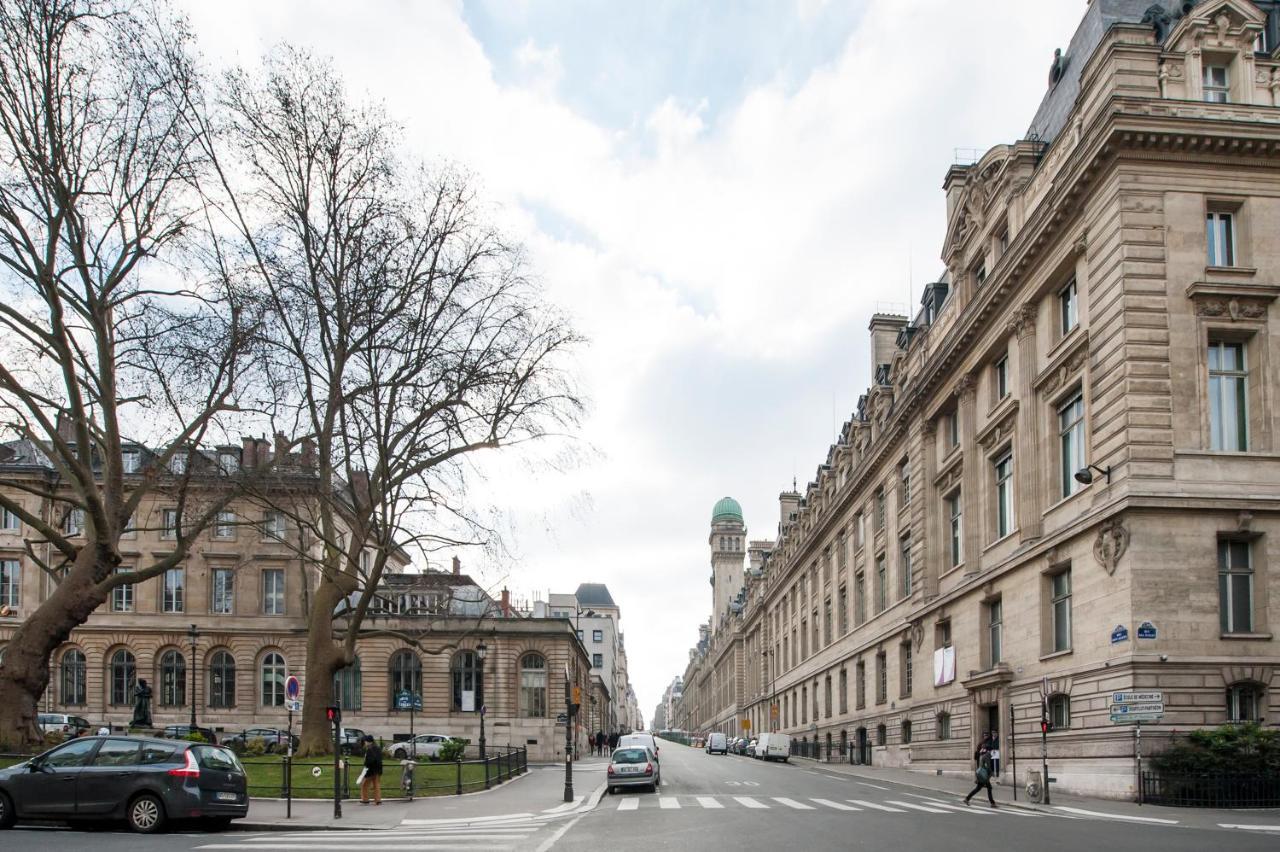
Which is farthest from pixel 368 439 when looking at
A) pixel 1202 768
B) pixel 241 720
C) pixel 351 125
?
pixel 241 720

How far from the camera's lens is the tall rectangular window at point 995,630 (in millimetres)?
38719

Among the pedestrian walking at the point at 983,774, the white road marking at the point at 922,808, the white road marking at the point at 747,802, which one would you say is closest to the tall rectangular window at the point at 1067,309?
the pedestrian walking at the point at 983,774

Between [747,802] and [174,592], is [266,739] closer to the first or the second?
[174,592]

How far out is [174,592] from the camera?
64.2 m

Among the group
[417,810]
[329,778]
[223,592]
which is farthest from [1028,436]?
[223,592]

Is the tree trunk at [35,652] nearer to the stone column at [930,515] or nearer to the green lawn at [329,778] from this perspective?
the green lawn at [329,778]

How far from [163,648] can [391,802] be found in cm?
4118

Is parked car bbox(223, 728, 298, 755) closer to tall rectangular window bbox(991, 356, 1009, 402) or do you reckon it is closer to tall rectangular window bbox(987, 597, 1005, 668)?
tall rectangular window bbox(987, 597, 1005, 668)

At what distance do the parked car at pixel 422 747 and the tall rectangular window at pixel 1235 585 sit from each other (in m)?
28.1

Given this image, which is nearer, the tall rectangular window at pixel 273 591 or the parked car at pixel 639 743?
the parked car at pixel 639 743

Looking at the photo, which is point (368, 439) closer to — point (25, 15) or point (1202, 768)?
point (25, 15)

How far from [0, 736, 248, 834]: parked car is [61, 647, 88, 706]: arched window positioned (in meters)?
48.1

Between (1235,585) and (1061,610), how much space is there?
19.0 feet

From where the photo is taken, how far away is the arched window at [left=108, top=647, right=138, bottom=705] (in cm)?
6284
